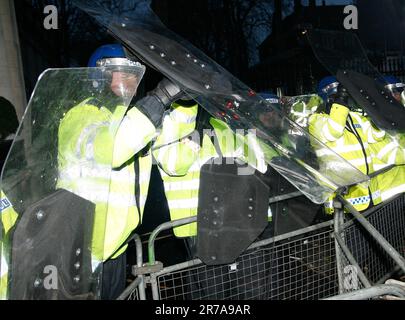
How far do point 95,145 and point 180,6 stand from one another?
13318mm

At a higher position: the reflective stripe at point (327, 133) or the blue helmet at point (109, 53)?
the blue helmet at point (109, 53)

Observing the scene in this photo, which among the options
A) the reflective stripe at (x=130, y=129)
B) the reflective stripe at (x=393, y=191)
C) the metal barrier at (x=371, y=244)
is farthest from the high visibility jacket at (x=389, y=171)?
the reflective stripe at (x=130, y=129)

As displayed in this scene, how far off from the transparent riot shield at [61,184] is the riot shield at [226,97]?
0.59 feet

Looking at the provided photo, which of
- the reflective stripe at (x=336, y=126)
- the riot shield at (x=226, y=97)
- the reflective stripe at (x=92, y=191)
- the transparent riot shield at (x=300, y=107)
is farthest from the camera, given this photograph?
the transparent riot shield at (x=300, y=107)

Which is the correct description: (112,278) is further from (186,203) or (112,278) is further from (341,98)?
(341,98)

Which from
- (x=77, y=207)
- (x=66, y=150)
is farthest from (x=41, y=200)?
(x=66, y=150)

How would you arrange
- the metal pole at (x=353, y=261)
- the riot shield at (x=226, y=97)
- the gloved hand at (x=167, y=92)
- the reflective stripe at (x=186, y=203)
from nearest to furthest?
1. the riot shield at (x=226, y=97)
2. the gloved hand at (x=167, y=92)
3. the metal pole at (x=353, y=261)
4. the reflective stripe at (x=186, y=203)

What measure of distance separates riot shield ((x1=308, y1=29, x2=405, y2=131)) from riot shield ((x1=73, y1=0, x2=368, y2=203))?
2.32ft

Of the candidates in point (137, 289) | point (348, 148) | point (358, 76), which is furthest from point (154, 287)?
point (348, 148)

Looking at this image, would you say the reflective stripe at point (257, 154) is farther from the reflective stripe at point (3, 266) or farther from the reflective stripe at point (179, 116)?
the reflective stripe at point (3, 266)

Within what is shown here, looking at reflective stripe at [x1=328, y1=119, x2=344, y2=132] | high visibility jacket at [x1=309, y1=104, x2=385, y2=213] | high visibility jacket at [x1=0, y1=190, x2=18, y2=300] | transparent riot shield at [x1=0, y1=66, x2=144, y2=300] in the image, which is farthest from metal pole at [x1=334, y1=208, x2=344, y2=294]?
high visibility jacket at [x1=0, y1=190, x2=18, y2=300]

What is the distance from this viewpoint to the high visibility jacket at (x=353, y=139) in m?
3.01

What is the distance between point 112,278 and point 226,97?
46.7 inches

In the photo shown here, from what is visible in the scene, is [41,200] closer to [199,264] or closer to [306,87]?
[199,264]
